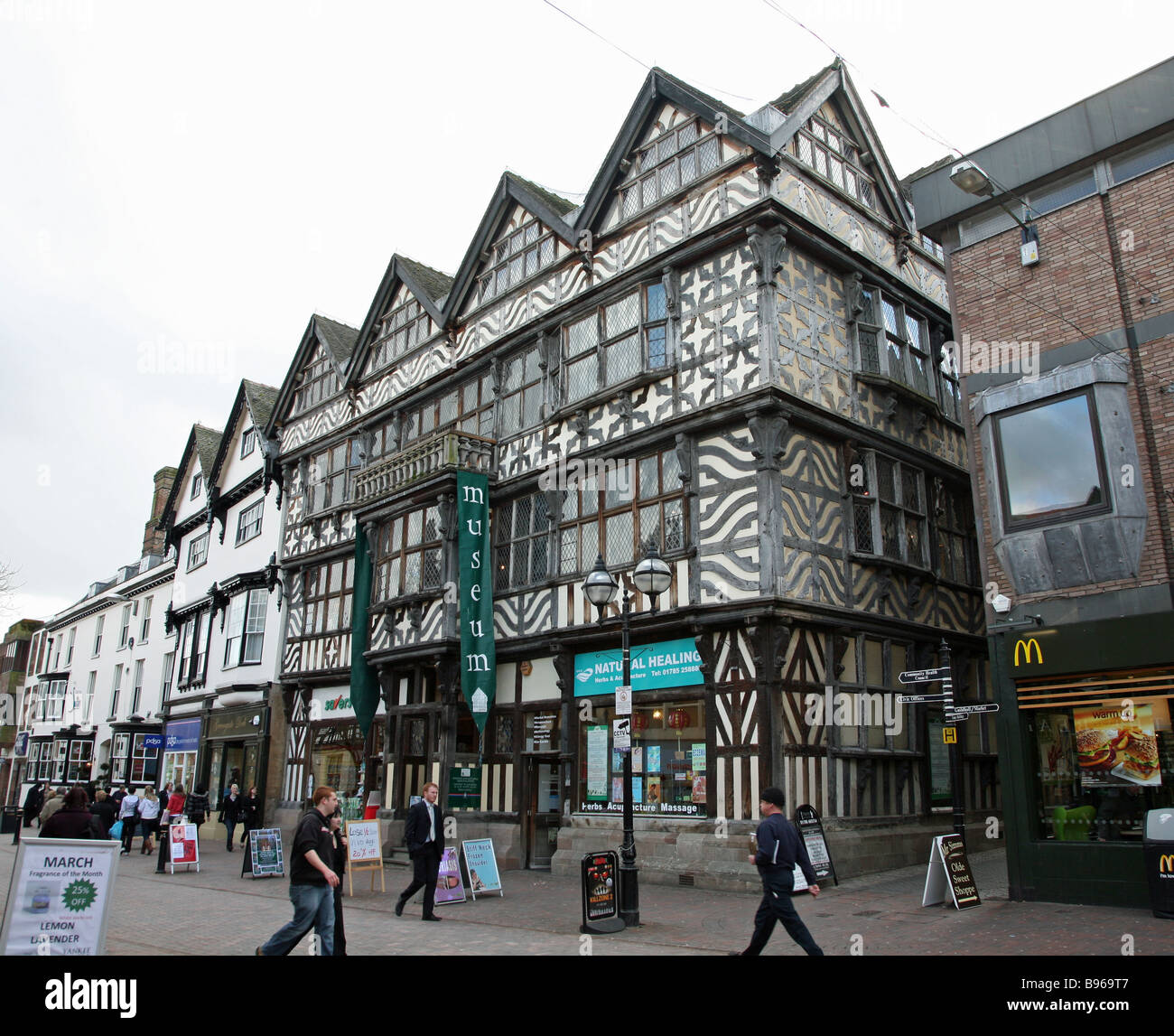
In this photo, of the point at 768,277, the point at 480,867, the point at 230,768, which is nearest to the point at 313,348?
the point at 230,768

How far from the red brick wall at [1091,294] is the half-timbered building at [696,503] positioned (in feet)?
10.9

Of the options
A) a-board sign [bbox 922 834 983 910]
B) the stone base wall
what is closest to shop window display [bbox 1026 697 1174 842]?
a-board sign [bbox 922 834 983 910]

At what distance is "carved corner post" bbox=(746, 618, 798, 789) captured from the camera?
14.6m

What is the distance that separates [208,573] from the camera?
33.4 metres

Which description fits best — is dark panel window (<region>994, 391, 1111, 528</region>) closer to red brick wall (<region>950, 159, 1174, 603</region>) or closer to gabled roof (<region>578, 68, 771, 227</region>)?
red brick wall (<region>950, 159, 1174, 603</region>)

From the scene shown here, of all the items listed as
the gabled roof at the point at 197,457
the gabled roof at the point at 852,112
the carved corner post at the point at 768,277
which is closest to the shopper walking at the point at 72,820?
the carved corner post at the point at 768,277

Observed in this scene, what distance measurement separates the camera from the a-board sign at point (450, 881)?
525 inches

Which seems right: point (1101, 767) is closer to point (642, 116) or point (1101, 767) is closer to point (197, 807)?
point (642, 116)

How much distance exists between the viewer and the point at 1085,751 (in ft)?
39.1

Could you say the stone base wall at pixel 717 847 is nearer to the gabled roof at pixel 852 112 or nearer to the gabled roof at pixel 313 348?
the gabled roof at pixel 852 112

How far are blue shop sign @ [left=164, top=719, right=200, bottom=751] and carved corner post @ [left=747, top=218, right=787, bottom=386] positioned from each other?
24.2 metres
